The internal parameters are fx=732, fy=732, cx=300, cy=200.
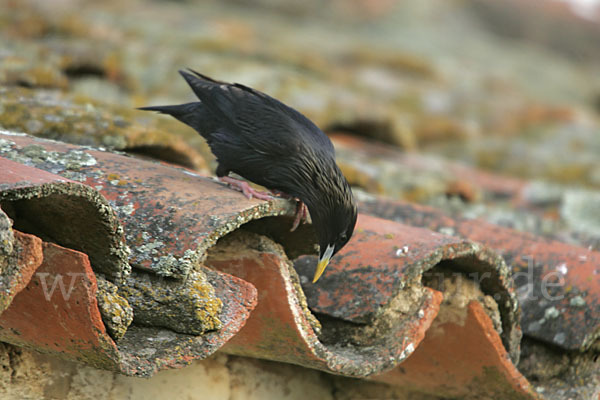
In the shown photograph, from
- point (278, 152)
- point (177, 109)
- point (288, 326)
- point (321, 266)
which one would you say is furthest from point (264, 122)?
point (288, 326)

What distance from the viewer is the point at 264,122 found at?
2809mm

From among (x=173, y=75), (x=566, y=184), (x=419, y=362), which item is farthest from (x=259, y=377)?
(x=566, y=184)

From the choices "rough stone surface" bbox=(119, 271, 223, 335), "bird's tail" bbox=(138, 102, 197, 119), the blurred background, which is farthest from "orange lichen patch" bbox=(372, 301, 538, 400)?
"bird's tail" bbox=(138, 102, 197, 119)

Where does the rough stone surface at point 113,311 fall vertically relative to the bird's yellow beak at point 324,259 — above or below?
below

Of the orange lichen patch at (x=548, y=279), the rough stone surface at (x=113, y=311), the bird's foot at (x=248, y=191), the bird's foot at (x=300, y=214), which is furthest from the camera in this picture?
the orange lichen patch at (x=548, y=279)

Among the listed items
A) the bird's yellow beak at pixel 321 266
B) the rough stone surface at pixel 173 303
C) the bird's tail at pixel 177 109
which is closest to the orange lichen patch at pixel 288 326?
the bird's yellow beak at pixel 321 266

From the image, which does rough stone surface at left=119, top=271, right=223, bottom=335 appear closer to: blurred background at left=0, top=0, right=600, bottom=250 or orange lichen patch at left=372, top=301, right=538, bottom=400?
orange lichen patch at left=372, top=301, right=538, bottom=400

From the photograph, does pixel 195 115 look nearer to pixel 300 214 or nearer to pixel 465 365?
pixel 300 214

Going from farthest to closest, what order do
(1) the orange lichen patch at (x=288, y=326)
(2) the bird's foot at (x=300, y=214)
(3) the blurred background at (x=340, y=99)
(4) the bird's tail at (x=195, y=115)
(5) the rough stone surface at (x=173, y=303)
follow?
(3) the blurred background at (x=340, y=99) → (4) the bird's tail at (x=195, y=115) → (2) the bird's foot at (x=300, y=214) → (1) the orange lichen patch at (x=288, y=326) → (5) the rough stone surface at (x=173, y=303)

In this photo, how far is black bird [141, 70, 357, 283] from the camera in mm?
2526

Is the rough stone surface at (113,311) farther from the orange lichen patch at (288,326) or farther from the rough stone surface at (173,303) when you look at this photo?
the orange lichen patch at (288,326)

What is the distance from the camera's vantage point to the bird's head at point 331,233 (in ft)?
8.12

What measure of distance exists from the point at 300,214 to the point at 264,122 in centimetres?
46

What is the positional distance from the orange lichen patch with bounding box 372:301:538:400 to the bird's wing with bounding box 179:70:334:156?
797mm
